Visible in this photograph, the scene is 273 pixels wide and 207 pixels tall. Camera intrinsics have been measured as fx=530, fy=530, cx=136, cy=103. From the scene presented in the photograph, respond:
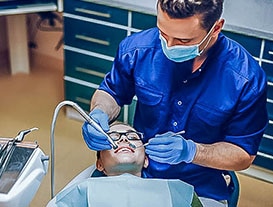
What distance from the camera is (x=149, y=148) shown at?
1525 mm

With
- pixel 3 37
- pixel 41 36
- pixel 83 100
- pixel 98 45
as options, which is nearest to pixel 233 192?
pixel 98 45

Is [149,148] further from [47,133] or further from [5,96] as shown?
[5,96]

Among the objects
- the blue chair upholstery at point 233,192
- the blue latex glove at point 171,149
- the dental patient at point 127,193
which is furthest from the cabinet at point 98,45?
the dental patient at point 127,193

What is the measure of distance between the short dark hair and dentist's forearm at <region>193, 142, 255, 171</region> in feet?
1.16

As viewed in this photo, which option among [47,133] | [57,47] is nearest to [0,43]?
[57,47]

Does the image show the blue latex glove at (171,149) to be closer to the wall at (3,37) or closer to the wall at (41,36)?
the wall at (41,36)

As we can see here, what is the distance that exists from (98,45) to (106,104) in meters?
1.04

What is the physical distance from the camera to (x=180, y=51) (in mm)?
1516

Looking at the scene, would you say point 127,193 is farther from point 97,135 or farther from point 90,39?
point 90,39

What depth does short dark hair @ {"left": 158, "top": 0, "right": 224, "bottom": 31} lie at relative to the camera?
1.42 meters

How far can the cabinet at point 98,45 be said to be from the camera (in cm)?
229

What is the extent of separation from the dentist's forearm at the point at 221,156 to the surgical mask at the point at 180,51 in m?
0.26

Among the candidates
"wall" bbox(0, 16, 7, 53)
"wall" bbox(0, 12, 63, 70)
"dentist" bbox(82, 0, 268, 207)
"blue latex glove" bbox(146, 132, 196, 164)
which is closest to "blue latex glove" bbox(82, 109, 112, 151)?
"dentist" bbox(82, 0, 268, 207)

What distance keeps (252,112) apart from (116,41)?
120 centimetres
